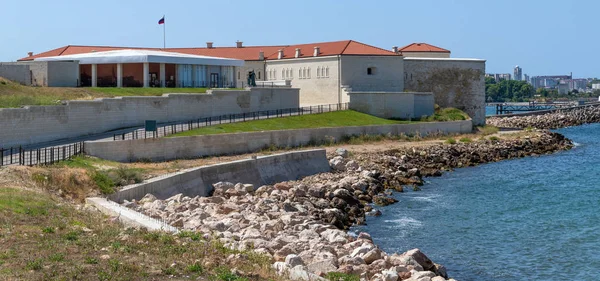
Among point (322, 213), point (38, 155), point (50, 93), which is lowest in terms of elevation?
point (322, 213)

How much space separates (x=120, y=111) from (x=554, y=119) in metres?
71.4

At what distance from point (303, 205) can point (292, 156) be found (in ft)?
35.4

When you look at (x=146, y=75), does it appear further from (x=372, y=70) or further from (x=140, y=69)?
(x=372, y=70)

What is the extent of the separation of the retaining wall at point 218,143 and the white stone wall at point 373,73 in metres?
9.20

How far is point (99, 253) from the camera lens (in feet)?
55.5

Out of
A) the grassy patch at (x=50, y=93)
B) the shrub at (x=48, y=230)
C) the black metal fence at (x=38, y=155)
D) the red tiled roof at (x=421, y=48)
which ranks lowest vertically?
the shrub at (x=48, y=230)

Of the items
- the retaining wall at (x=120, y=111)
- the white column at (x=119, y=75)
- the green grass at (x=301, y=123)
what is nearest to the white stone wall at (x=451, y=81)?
the green grass at (x=301, y=123)

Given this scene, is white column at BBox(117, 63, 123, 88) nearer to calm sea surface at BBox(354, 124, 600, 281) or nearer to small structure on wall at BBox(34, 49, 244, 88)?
small structure on wall at BBox(34, 49, 244, 88)

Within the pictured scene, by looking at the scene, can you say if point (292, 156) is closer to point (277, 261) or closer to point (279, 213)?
point (279, 213)

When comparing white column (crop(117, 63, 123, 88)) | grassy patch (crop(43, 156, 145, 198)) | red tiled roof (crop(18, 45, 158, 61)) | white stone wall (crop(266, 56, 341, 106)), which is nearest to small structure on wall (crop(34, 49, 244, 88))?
white column (crop(117, 63, 123, 88))

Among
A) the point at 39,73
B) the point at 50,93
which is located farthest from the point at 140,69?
the point at 50,93

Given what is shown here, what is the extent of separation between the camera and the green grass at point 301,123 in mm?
46128

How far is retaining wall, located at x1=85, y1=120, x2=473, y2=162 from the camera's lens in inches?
1453

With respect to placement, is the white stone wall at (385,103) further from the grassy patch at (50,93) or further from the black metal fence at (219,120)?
the grassy patch at (50,93)
